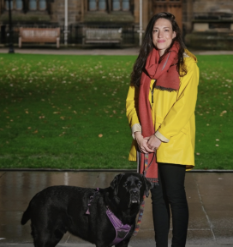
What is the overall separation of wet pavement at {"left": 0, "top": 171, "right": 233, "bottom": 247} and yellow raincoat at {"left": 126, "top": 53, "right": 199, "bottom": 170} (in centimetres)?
116

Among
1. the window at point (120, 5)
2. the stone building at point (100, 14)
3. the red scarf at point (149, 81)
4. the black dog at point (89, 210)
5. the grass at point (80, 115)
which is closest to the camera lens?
the black dog at point (89, 210)

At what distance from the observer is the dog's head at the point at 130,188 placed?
4.49 meters

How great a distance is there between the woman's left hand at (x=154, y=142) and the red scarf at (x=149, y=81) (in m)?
0.09

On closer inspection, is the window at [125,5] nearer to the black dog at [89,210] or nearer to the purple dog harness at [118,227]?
the black dog at [89,210]

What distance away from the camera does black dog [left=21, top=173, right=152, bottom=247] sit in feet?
15.0

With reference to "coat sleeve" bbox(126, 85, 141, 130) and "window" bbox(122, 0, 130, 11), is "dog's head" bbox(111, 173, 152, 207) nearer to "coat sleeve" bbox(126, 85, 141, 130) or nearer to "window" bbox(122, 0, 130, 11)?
"coat sleeve" bbox(126, 85, 141, 130)

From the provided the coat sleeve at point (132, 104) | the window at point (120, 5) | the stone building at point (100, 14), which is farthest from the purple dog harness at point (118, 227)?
the window at point (120, 5)

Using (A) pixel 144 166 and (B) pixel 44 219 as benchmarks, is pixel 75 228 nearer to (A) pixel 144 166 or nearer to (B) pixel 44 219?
(B) pixel 44 219

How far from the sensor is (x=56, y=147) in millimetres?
10195

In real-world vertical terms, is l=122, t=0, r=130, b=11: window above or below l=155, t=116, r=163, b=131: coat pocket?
above

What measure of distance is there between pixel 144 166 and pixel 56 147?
5384 mm

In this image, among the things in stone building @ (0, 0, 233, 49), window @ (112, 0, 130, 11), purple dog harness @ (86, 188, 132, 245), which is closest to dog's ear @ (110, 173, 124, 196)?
purple dog harness @ (86, 188, 132, 245)

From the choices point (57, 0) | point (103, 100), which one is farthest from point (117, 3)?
point (103, 100)

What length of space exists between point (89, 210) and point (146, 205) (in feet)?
7.46
